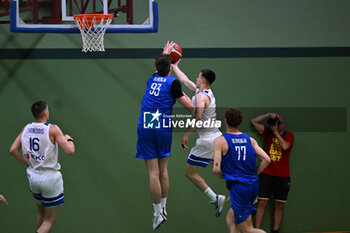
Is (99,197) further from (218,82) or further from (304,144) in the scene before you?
(304,144)

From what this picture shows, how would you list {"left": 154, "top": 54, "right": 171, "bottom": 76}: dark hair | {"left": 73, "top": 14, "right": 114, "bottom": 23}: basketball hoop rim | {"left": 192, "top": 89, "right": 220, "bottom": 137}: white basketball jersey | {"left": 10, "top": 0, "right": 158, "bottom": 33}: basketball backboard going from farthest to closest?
{"left": 192, "top": 89, "right": 220, "bottom": 137}: white basketball jersey
{"left": 73, "top": 14, "right": 114, "bottom": 23}: basketball hoop rim
{"left": 10, "top": 0, "right": 158, "bottom": 33}: basketball backboard
{"left": 154, "top": 54, "right": 171, "bottom": 76}: dark hair

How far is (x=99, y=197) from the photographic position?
7.72m

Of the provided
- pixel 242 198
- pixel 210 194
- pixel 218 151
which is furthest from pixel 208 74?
pixel 242 198

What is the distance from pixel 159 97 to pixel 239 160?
124cm

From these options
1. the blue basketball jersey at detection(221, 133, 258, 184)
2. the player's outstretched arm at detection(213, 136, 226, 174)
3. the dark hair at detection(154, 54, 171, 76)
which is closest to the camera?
the player's outstretched arm at detection(213, 136, 226, 174)

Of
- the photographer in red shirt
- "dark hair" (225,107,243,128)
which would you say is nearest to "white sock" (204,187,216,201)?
"dark hair" (225,107,243,128)

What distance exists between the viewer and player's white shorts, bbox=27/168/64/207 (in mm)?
5660

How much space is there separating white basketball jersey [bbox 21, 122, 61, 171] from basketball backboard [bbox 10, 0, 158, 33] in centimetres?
124

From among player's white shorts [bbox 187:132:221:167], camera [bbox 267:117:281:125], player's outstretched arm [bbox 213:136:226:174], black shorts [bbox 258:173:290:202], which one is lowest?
black shorts [bbox 258:173:290:202]

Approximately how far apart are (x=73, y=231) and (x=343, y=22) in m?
5.68

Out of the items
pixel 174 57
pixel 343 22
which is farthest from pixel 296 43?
pixel 174 57

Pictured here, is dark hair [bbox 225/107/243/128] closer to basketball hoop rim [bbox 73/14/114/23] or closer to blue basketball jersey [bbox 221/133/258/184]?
blue basketball jersey [bbox 221/133/258/184]

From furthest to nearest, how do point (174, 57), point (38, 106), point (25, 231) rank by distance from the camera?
1. point (25, 231)
2. point (174, 57)
3. point (38, 106)

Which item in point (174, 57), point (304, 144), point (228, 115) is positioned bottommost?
point (304, 144)
